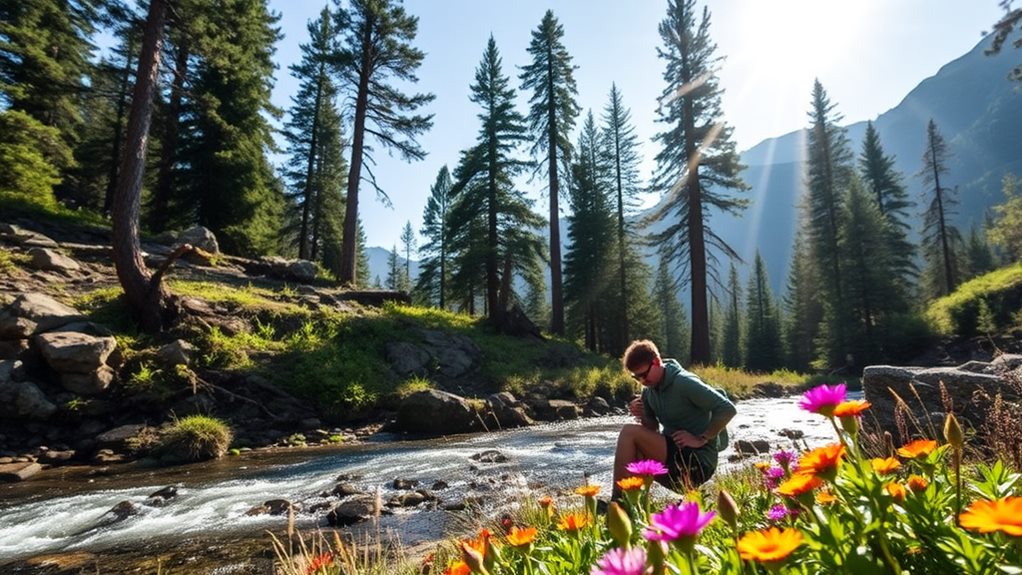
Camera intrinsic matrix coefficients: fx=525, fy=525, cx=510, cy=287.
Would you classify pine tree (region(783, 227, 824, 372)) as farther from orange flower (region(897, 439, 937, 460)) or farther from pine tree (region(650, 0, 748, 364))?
orange flower (region(897, 439, 937, 460))

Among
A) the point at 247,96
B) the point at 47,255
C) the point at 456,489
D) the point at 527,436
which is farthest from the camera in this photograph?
the point at 247,96

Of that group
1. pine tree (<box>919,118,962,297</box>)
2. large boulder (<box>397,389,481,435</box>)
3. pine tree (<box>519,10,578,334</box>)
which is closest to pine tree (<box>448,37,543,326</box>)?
pine tree (<box>519,10,578,334</box>)

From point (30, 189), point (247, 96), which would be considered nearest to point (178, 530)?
point (30, 189)

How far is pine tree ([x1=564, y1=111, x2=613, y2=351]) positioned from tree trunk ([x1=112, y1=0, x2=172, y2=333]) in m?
22.0

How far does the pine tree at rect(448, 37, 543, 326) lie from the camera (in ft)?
77.8

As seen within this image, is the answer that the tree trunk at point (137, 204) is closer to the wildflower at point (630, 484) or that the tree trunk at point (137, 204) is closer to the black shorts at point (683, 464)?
the black shorts at point (683, 464)

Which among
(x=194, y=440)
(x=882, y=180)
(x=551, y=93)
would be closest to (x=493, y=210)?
(x=551, y=93)

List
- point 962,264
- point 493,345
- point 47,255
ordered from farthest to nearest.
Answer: point 962,264 → point 493,345 → point 47,255

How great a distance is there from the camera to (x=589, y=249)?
31203 mm

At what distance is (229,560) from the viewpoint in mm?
4109

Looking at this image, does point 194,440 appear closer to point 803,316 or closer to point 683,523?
point 683,523

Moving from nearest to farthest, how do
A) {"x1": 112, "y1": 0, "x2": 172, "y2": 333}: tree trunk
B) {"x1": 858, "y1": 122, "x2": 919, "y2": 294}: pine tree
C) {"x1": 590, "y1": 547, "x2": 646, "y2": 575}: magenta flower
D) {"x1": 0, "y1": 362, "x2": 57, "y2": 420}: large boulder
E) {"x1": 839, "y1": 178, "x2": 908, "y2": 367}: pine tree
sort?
{"x1": 590, "y1": 547, "x2": 646, "y2": 575}: magenta flower < {"x1": 0, "y1": 362, "x2": 57, "y2": 420}: large boulder < {"x1": 112, "y1": 0, "x2": 172, "y2": 333}: tree trunk < {"x1": 839, "y1": 178, "x2": 908, "y2": 367}: pine tree < {"x1": 858, "y1": 122, "x2": 919, "y2": 294}: pine tree

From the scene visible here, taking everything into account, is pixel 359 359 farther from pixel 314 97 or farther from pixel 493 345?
pixel 314 97

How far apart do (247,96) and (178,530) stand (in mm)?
20885
